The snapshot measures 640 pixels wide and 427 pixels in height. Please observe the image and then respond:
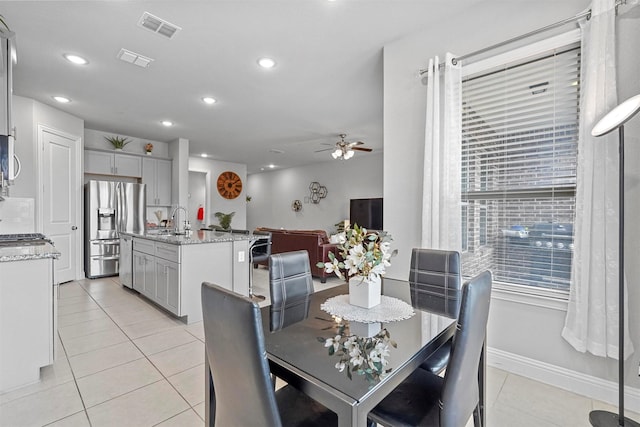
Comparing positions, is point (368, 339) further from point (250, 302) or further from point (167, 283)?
point (167, 283)

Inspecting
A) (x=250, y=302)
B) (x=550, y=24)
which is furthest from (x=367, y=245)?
(x=550, y=24)

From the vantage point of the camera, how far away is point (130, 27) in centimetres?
254

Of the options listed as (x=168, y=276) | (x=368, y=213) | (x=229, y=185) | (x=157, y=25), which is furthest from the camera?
(x=229, y=185)

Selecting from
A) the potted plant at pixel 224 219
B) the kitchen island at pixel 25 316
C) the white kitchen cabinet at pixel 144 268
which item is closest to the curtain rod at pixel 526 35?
the kitchen island at pixel 25 316

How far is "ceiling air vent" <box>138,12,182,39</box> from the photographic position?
2.42 metres

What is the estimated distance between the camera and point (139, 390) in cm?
203

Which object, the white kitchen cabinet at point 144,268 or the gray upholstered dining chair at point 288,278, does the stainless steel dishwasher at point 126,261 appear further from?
the gray upholstered dining chair at point 288,278

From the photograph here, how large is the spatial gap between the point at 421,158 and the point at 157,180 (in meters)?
5.73

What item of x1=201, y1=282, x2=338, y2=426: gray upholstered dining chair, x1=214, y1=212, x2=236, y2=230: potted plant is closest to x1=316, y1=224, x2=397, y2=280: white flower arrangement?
x1=201, y1=282, x2=338, y2=426: gray upholstered dining chair

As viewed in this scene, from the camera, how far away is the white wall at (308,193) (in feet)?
26.2

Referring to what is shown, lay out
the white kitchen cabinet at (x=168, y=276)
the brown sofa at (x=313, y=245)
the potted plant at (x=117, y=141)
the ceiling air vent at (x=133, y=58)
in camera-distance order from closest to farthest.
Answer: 1. the ceiling air vent at (x=133, y=58)
2. the white kitchen cabinet at (x=168, y=276)
3. the brown sofa at (x=313, y=245)
4. the potted plant at (x=117, y=141)

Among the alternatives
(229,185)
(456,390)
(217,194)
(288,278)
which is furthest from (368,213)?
(456,390)

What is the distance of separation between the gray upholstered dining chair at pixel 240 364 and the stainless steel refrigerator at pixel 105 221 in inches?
193

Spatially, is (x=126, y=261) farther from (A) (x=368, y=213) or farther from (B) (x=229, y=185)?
(A) (x=368, y=213)
